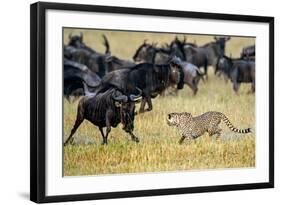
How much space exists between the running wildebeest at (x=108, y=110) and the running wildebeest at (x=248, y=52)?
66cm

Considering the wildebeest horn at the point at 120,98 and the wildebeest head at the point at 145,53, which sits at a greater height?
the wildebeest head at the point at 145,53

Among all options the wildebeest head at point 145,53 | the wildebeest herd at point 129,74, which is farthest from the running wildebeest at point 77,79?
the wildebeest head at point 145,53

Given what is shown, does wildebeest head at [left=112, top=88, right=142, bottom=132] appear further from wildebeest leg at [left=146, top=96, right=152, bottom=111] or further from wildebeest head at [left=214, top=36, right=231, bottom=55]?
wildebeest head at [left=214, top=36, right=231, bottom=55]

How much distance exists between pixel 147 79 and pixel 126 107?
178 millimetres

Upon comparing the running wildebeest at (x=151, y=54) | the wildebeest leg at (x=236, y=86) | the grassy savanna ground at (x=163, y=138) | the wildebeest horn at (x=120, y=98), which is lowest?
the grassy savanna ground at (x=163, y=138)

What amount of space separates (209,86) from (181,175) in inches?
19.4

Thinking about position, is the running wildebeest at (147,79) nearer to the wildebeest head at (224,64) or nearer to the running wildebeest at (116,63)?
the running wildebeest at (116,63)

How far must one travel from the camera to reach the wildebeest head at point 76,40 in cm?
366

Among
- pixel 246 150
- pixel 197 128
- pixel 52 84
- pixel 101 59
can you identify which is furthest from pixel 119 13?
pixel 246 150

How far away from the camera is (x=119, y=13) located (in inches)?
147

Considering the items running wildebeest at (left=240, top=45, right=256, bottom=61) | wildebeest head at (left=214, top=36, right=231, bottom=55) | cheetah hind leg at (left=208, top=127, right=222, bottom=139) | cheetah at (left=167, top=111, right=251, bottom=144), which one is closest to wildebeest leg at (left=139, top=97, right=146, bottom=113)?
cheetah at (left=167, top=111, right=251, bottom=144)

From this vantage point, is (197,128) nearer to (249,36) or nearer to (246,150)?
(246,150)

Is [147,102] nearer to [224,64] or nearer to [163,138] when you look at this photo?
[163,138]

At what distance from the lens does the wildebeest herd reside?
3691mm
